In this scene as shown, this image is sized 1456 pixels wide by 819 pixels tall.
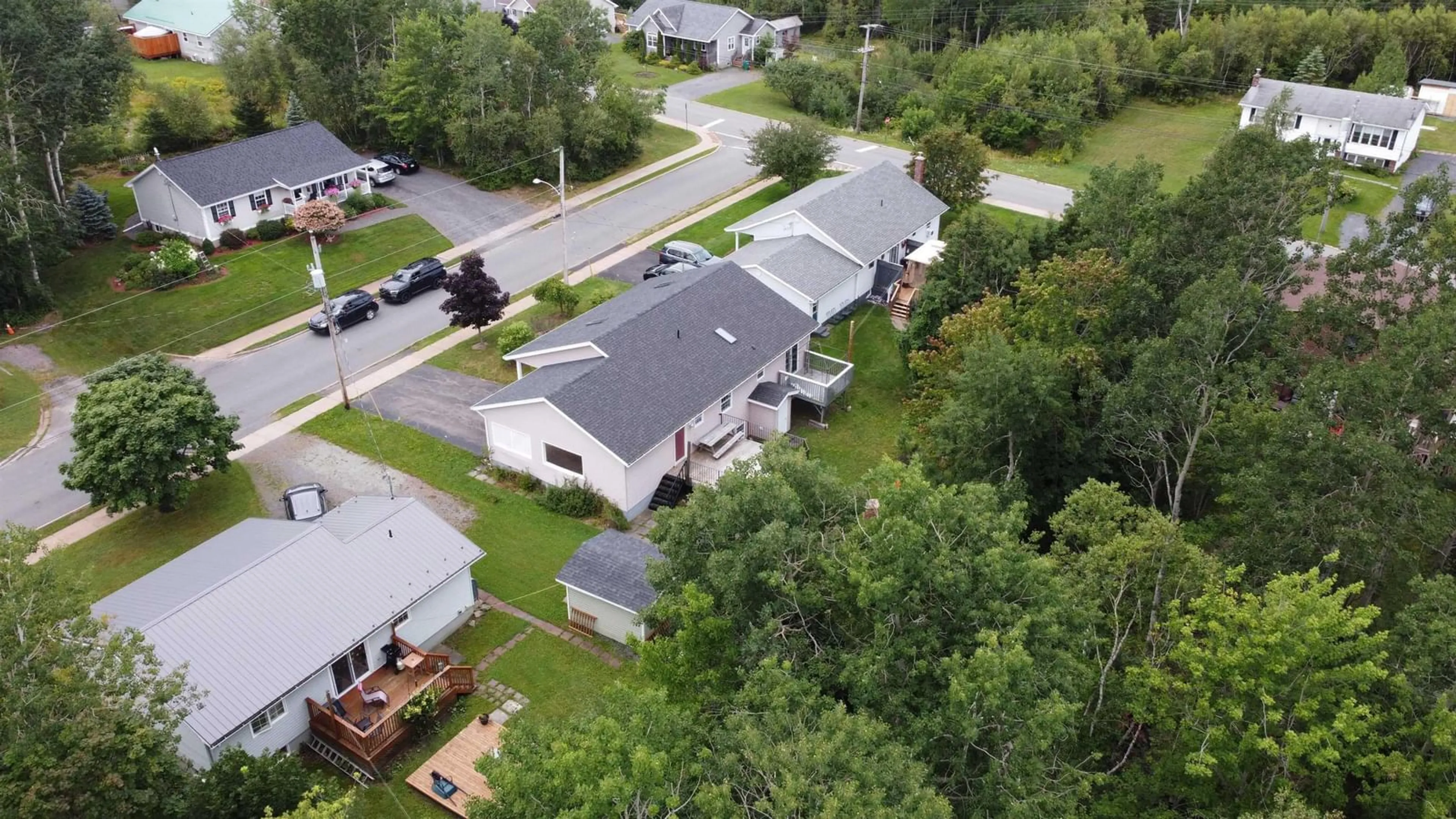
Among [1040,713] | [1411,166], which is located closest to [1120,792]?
[1040,713]

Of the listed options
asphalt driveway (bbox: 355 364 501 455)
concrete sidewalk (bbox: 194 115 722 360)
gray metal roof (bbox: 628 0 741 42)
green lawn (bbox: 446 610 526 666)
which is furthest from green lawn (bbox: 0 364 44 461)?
gray metal roof (bbox: 628 0 741 42)

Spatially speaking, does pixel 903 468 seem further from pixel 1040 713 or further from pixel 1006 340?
pixel 1006 340

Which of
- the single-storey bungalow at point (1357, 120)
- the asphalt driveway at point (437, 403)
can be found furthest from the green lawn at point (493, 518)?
the single-storey bungalow at point (1357, 120)

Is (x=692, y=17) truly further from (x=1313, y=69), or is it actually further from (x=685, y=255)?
(x=1313, y=69)

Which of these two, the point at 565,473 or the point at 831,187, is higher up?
the point at 831,187

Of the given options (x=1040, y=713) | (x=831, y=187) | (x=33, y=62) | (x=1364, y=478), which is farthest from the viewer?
(x=831, y=187)

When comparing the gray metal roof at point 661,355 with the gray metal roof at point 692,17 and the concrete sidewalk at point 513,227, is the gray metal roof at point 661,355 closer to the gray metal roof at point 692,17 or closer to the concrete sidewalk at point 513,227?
the concrete sidewalk at point 513,227

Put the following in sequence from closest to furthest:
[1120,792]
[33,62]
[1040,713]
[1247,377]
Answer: [1040,713] → [1120,792] → [1247,377] → [33,62]

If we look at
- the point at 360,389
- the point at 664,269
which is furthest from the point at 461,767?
the point at 664,269
